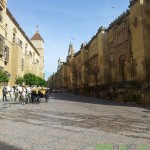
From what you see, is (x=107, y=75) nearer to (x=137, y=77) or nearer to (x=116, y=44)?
(x=116, y=44)

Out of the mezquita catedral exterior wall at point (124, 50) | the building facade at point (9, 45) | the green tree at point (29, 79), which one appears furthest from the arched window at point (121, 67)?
the green tree at point (29, 79)

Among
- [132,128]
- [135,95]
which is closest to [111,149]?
[132,128]

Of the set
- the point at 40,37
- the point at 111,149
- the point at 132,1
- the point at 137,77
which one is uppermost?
the point at 40,37

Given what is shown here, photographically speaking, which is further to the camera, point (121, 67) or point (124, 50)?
point (121, 67)

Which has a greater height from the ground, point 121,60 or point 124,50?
point 124,50

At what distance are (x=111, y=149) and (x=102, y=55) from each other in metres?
28.0

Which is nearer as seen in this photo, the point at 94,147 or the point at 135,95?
the point at 94,147

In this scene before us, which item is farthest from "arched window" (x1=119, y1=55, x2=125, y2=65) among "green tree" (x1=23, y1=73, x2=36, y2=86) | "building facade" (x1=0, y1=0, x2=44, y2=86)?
"green tree" (x1=23, y1=73, x2=36, y2=86)

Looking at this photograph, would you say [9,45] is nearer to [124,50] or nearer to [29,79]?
[29,79]

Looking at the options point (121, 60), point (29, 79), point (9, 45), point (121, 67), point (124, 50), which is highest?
point (9, 45)

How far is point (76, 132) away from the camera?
8.04 m

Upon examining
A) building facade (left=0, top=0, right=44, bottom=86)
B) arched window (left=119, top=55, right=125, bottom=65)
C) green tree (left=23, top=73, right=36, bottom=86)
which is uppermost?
building facade (left=0, top=0, right=44, bottom=86)

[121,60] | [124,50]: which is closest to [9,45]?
[121,60]

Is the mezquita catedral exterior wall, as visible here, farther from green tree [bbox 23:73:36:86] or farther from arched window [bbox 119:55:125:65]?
green tree [bbox 23:73:36:86]
